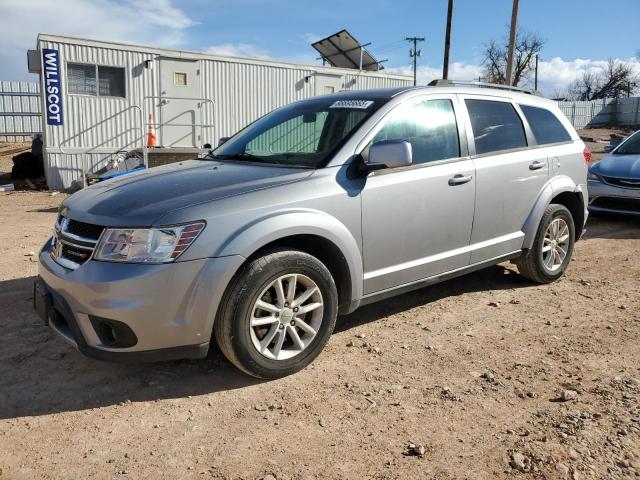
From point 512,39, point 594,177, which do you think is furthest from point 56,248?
point 512,39

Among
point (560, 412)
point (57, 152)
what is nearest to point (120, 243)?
point (560, 412)

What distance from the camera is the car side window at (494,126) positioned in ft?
14.6

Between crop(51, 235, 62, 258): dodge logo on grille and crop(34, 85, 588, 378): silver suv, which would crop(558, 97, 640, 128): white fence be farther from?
crop(51, 235, 62, 258): dodge logo on grille

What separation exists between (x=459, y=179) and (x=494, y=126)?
2.61ft

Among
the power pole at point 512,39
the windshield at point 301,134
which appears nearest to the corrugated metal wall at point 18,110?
the power pole at point 512,39

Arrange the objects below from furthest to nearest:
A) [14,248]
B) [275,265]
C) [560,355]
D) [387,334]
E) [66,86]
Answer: [66,86]
[14,248]
[387,334]
[560,355]
[275,265]

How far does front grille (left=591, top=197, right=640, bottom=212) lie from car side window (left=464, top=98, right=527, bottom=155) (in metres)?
4.00

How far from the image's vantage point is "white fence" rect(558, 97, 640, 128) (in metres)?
36.5

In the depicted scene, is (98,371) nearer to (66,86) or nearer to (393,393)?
(393,393)

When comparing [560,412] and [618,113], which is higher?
[618,113]

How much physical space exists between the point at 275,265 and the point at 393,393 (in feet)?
3.21

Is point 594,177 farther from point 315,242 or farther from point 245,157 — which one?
point 315,242

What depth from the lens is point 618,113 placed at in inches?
1481

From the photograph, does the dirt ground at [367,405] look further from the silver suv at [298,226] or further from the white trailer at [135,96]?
the white trailer at [135,96]
